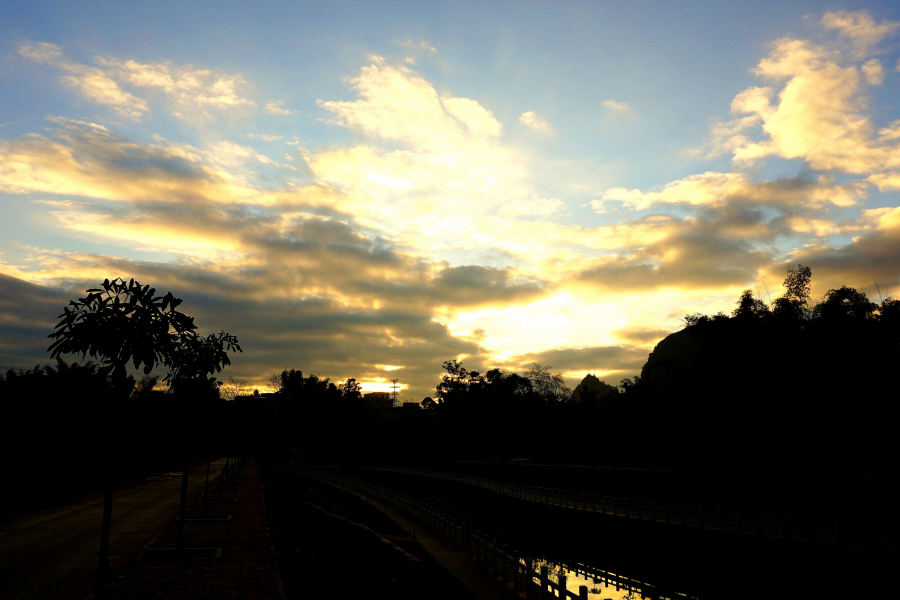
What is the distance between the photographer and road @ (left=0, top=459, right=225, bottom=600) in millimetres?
15875

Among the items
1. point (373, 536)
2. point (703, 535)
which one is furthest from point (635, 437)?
point (373, 536)

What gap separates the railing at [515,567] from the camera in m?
15.6

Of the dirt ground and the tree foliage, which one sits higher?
the tree foliage

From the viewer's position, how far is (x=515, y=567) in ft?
59.4

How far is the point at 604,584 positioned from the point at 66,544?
20834mm

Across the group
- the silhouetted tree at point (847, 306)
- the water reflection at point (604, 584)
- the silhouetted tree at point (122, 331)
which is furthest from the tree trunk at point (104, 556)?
the silhouetted tree at point (847, 306)

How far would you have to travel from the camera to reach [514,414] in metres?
122

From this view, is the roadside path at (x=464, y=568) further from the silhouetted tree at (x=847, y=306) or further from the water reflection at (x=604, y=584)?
the silhouetted tree at (x=847, y=306)

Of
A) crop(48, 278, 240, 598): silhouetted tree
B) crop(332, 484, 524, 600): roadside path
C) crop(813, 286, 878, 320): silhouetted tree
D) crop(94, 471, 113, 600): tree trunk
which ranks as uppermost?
crop(813, 286, 878, 320): silhouetted tree

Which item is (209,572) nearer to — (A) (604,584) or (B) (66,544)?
(B) (66,544)

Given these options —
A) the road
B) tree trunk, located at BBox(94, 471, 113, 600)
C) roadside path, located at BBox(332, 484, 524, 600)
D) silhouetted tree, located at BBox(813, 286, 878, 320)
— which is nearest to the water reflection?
roadside path, located at BBox(332, 484, 524, 600)

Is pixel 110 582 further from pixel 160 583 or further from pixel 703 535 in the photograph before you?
pixel 703 535

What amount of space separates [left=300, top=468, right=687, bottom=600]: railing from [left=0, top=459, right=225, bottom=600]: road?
11.3 m

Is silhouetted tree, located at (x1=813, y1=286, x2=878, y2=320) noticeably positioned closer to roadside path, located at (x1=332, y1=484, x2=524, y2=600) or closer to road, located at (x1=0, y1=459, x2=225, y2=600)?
roadside path, located at (x1=332, y1=484, x2=524, y2=600)
